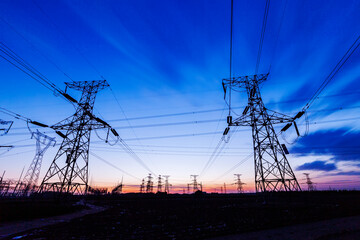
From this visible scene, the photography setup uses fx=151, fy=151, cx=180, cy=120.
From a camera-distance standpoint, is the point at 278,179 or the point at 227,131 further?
the point at 227,131

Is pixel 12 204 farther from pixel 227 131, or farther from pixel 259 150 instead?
pixel 259 150

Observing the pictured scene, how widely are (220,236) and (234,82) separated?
709 inches

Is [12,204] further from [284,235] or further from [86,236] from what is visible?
[284,235]

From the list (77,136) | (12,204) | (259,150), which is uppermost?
(77,136)

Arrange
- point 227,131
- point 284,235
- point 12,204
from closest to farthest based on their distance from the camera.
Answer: point 284,235
point 12,204
point 227,131

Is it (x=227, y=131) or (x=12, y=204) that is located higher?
(x=227, y=131)

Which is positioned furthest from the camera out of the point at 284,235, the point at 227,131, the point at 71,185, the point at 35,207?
the point at 227,131

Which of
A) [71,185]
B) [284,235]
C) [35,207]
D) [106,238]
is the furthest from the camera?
[71,185]

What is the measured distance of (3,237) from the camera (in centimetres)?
731

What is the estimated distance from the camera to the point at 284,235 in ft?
21.9

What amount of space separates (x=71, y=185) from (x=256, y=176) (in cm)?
2111

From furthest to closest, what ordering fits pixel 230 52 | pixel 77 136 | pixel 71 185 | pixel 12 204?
pixel 77 136 < pixel 71 185 < pixel 12 204 < pixel 230 52

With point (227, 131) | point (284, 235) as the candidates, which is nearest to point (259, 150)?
point (227, 131)

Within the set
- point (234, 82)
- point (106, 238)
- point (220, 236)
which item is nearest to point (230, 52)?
point (220, 236)
